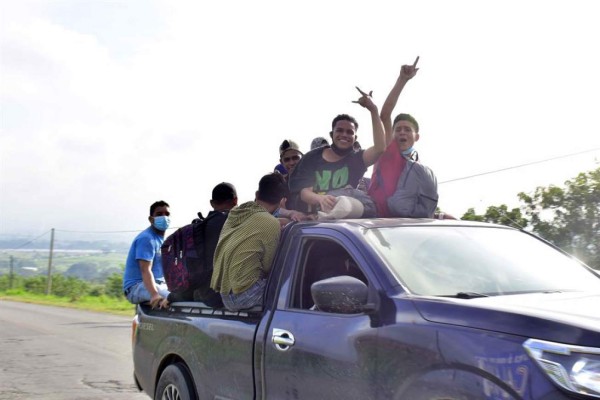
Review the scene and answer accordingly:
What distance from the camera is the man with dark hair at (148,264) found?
21.2ft

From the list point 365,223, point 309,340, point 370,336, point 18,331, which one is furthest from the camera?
point 18,331

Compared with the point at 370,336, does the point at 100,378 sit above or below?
below

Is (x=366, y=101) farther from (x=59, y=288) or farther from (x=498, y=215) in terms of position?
(x=59, y=288)

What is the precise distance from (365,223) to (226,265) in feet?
3.66

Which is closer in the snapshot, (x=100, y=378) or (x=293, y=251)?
(x=293, y=251)

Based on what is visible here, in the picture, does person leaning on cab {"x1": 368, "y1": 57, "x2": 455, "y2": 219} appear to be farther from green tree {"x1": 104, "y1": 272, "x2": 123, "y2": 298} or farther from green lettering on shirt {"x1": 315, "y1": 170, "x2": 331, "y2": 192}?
green tree {"x1": 104, "y1": 272, "x2": 123, "y2": 298}

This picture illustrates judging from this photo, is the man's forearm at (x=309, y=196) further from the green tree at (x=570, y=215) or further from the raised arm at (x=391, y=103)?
the green tree at (x=570, y=215)

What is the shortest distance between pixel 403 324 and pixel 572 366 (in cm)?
86

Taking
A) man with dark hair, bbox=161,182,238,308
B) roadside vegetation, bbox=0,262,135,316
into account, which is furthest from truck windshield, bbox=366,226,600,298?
roadside vegetation, bbox=0,262,135,316

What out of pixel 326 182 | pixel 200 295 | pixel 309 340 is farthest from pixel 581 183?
pixel 309 340

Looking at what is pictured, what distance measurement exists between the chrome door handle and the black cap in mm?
1939

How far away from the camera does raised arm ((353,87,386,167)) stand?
5926 mm

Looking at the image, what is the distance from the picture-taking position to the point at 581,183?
12398 mm

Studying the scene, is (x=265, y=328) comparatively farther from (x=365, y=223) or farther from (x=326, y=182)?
(x=326, y=182)
